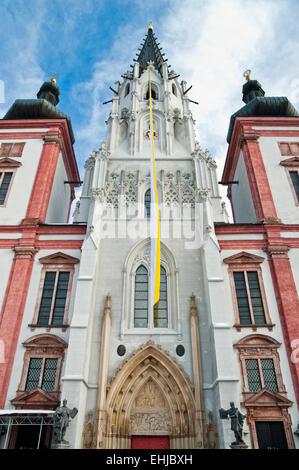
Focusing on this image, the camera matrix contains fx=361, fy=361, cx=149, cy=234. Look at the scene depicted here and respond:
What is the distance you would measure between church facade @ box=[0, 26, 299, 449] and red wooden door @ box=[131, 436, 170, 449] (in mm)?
39

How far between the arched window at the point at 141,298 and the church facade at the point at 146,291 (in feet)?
0.21

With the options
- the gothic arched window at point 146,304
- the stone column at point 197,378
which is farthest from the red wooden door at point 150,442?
the gothic arched window at point 146,304

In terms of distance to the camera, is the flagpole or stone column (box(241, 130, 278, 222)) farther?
stone column (box(241, 130, 278, 222))

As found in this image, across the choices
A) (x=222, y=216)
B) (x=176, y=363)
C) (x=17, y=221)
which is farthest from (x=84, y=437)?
(x=222, y=216)

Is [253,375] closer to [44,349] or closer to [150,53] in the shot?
[44,349]

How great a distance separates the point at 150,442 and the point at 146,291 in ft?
20.1

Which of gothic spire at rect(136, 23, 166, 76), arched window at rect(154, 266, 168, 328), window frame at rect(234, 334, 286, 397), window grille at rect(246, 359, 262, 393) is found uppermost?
gothic spire at rect(136, 23, 166, 76)

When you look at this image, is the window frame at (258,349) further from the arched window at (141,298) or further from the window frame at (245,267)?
the arched window at (141,298)

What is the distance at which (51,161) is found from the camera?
69.6ft

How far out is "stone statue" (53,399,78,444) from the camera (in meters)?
11.8

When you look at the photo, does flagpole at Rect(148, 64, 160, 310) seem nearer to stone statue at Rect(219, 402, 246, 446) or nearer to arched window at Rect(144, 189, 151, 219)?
arched window at Rect(144, 189, 151, 219)

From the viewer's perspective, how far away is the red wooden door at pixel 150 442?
13.9m

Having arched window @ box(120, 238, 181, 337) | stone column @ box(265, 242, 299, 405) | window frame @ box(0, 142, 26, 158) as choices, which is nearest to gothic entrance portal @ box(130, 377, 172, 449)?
arched window @ box(120, 238, 181, 337)

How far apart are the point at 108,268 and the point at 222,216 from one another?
22.9 feet
